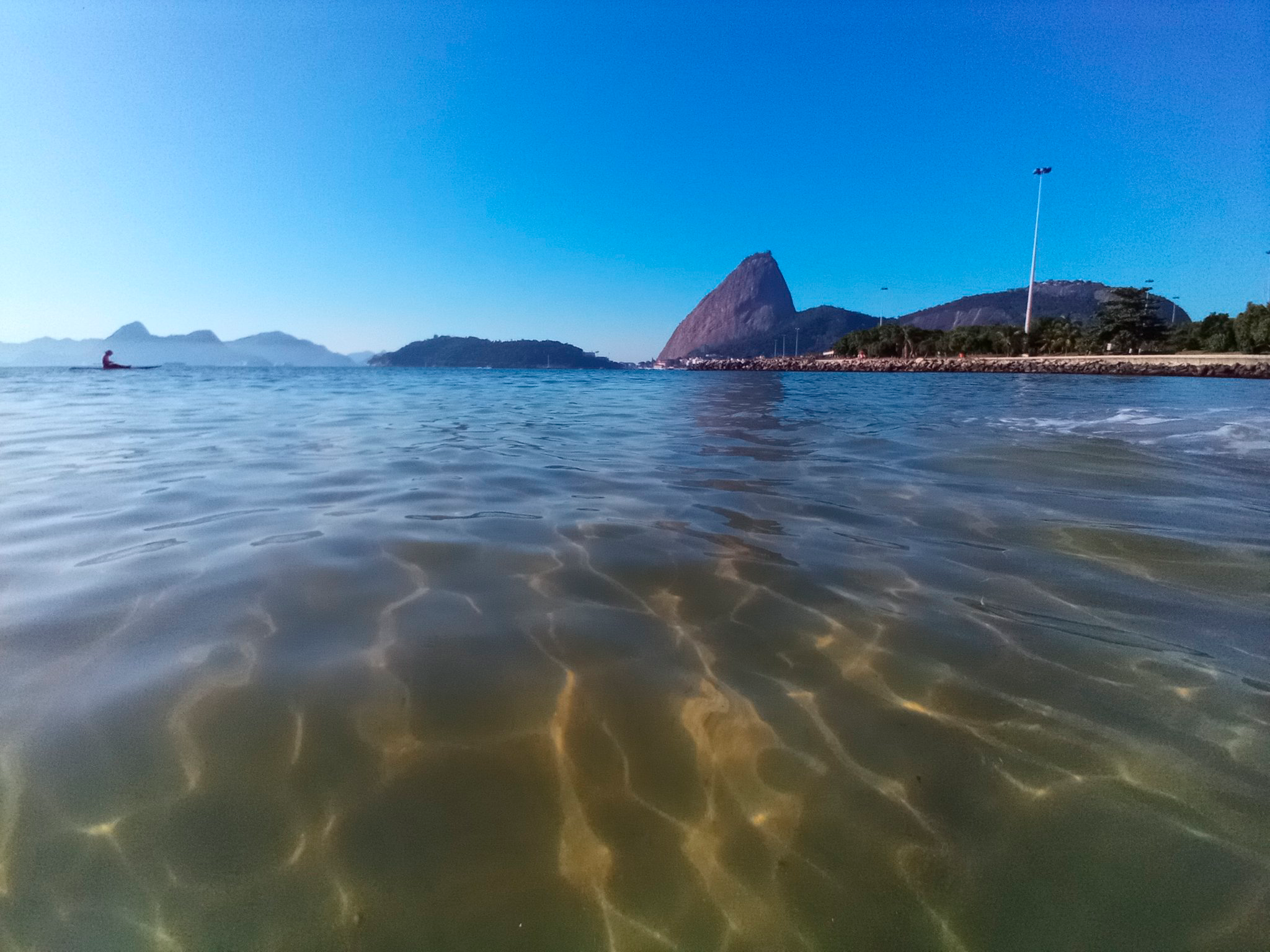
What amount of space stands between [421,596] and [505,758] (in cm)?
136

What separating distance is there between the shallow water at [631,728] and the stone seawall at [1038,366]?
46427mm

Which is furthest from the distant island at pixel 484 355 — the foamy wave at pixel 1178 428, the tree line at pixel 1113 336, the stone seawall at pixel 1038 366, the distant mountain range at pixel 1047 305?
the foamy wave at pixel 1178 428

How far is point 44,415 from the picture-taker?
501 inches

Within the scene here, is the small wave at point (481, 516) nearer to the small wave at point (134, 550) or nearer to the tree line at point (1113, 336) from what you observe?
the small wave at point (134, 550)

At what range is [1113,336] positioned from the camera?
62781mm

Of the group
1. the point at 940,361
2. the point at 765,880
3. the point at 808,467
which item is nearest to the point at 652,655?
the point at 765,880

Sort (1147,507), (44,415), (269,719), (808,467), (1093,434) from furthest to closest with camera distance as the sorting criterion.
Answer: (44,415) < (1093,434) < (808,467) < (1147,507) < (269,719)

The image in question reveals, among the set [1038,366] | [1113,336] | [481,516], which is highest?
[1113,336]

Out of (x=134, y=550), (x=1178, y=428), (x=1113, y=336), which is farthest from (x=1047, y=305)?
(x=134, y=550)

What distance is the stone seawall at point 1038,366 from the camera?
36.9 metres

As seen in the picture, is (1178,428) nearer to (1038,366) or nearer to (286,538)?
(286,538)

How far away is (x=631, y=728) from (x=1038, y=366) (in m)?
63.2

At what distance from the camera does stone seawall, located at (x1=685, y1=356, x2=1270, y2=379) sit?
36.9 metres

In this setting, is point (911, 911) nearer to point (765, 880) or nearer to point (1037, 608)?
point (765, 880)
